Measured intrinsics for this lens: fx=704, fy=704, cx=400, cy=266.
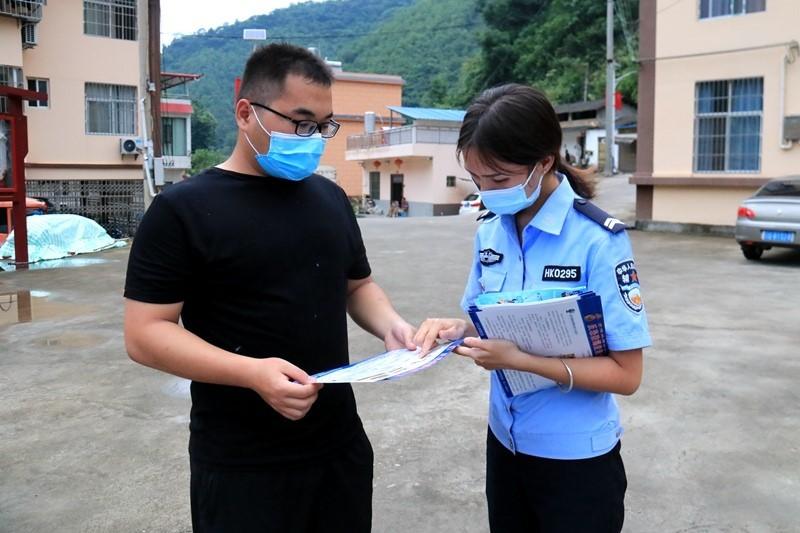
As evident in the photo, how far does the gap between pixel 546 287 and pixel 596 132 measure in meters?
31.2

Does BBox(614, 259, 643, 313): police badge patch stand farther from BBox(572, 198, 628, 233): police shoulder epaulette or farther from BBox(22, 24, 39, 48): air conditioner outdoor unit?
BBox(22, 24, 39, 48): air conditioner outdoor unit

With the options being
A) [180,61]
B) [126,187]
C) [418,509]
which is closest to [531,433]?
[418,509]

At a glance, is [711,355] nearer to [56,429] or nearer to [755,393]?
[755,393]

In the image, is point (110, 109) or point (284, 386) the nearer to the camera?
point (284, 386)

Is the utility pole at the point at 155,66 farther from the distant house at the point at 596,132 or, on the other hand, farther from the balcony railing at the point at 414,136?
Result: the distant house at the point at 596,132

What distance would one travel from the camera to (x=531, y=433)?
1.67 meters

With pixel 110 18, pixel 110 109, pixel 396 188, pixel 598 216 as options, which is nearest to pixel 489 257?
pixel 598 216

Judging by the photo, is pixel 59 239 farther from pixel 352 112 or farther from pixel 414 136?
pixel 352 112

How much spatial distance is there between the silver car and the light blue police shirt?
27.8 ft

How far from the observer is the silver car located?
8.92 m

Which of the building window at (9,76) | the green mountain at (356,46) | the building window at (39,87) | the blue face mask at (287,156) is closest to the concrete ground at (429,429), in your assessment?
the blue face mask at (287,156)

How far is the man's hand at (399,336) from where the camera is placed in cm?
187

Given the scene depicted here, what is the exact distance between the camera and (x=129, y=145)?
1605 cm

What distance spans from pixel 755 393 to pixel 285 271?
3.59m
